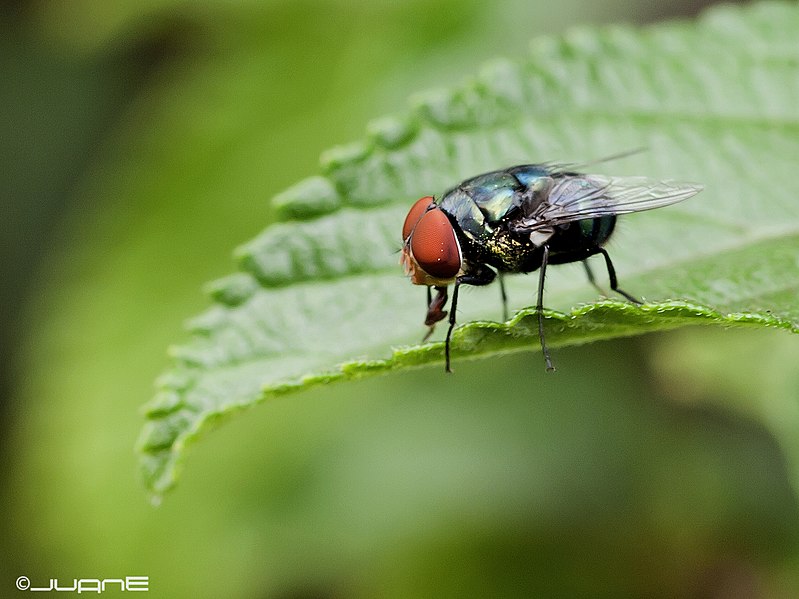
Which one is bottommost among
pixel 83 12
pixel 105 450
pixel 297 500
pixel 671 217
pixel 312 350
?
pixel 297 500

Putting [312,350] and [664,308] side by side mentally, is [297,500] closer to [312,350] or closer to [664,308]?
[312,350]

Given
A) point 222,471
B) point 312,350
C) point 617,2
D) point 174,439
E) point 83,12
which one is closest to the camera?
point 174,439

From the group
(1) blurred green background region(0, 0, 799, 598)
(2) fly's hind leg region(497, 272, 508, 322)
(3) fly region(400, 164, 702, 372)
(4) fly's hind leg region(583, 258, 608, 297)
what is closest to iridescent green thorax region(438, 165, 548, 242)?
(3) fly region(400, 164, 702, 372)

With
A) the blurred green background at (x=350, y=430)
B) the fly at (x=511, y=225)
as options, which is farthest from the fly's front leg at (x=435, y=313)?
the blurred green background at (x=350, y=430)

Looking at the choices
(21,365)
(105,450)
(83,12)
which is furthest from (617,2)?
(21,365)

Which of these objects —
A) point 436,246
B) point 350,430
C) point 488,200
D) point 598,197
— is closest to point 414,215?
point 436,246

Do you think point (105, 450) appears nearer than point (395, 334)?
No
